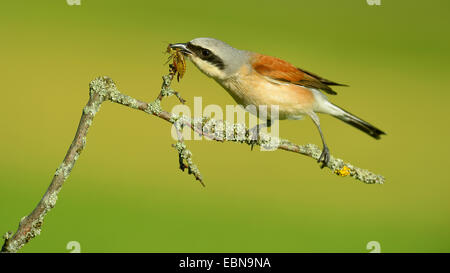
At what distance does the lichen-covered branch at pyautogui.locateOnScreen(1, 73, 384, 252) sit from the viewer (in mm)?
1664

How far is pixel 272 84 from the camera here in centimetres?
332

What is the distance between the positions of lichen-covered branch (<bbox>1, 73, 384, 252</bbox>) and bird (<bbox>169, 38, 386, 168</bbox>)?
0.79 metres

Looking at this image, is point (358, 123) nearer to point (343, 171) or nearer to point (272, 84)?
point (272, 84)

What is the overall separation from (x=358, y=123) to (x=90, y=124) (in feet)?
7.72

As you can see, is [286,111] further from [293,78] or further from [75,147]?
[75,147]

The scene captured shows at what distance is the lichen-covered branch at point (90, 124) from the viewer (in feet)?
5.46

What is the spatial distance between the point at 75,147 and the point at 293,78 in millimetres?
2102

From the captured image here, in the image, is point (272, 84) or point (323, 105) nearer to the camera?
point (272, 84)

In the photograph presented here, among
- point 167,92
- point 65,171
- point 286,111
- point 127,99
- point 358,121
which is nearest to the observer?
point 65,171

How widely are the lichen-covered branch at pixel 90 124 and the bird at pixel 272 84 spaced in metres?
0.79

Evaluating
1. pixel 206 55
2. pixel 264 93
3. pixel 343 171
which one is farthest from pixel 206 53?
pixel 343 171

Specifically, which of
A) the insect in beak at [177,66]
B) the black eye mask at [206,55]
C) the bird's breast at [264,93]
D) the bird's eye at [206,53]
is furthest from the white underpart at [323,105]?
the insect in beak at [177,66]

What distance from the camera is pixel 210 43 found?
2.62m

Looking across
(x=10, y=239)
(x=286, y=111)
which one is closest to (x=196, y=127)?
(x=10, y=239)
